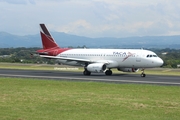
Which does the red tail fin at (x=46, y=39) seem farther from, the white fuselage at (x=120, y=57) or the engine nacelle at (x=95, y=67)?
the engine nacelle at (x=95, y=67)

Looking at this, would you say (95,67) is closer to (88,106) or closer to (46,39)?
(46,39)

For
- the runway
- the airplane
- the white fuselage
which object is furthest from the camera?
the airplane

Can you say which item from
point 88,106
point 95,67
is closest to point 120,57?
point 95,67

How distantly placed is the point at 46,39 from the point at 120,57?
46.0 ft

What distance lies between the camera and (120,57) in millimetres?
50844

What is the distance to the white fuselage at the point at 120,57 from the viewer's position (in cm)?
4906

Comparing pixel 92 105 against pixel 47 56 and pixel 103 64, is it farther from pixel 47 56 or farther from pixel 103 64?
pixel 47 56

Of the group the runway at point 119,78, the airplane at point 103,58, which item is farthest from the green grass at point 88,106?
the airplane at point 103,58

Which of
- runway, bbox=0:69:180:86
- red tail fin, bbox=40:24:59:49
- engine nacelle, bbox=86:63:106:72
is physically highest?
red tail fin, bbox=40:24:59:49

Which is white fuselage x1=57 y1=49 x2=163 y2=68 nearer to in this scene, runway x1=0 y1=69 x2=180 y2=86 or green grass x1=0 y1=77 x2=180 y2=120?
runway x1=0 y1=69 x2=180 y2=86

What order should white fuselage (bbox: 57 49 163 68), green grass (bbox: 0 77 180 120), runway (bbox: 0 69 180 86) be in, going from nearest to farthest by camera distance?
green grass (bbox: 0 77 180 120), runway (bbox: 0 69 180 86), white fuselage (bbox: 57 49 163 68)

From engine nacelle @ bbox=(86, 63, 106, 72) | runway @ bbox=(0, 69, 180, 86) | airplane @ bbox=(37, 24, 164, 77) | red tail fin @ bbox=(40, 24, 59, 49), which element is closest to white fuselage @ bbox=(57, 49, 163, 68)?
airplane @ bbox=(37, 24, 164, 77)

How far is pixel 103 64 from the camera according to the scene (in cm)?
5044

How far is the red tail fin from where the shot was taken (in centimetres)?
5875
